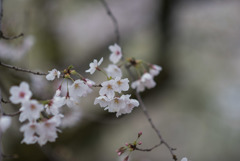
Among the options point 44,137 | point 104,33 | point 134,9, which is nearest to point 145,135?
point 104,33

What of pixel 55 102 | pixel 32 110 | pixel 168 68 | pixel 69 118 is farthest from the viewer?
pixel 168 68

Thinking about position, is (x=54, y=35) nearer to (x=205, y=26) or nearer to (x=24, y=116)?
(x=205, y=26)

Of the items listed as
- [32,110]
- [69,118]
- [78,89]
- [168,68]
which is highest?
[168,68]

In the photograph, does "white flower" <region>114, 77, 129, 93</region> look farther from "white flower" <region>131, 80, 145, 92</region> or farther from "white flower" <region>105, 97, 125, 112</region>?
"white flower" <region>131, 80, 145, 92</region>

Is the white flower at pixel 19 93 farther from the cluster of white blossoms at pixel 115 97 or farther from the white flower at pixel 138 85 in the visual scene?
the white flower at pixel 138 85

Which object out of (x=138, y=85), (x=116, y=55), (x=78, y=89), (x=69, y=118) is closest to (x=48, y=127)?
(x=78, y=89)

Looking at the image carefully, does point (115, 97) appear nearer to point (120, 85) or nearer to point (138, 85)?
point (120, 85)

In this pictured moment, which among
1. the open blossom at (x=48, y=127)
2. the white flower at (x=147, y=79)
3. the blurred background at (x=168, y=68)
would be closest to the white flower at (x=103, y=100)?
the open blossom at (x=48, y=127)

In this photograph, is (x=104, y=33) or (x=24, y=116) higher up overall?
(x=104, y=33)
